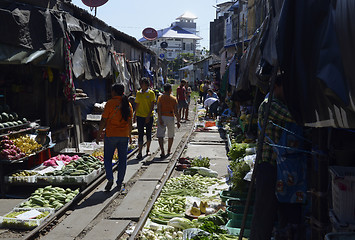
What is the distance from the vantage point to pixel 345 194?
396 cm

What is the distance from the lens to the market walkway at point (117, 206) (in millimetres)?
6492

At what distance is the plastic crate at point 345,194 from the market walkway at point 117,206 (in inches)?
137

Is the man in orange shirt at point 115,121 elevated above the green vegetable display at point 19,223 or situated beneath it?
Answer: elevated above

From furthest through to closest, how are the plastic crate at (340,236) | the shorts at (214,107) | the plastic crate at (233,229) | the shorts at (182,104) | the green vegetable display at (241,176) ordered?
1. the shorts at (214,107)
2. the shorts at (182,104)
3. the green vegetable display at (241,176)
4. the plastic crate at (233,229)
5. the plastic crate at (340,236)

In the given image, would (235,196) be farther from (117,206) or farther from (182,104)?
(182,104)

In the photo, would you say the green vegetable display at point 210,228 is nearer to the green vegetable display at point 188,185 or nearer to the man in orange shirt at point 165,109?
the green vegetable display at point 188,185

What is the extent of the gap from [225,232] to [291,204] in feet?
4.23

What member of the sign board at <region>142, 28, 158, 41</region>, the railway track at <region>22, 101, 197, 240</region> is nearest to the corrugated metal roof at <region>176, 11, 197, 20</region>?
the sign board at <region>142, 28, 158, 41</region>

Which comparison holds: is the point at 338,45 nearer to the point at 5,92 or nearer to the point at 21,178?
the point at 21,178

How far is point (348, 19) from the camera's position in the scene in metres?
2.91

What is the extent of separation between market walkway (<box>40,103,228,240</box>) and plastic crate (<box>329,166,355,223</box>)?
3481 mm

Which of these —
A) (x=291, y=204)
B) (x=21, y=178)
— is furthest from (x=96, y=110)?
(x=291, y=204)

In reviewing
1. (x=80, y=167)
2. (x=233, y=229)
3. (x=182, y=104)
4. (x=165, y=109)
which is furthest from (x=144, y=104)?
(x=182, y=104)

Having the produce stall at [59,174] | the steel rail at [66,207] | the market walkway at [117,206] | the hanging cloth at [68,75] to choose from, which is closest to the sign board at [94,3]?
the hanging cloth at [68,75]
